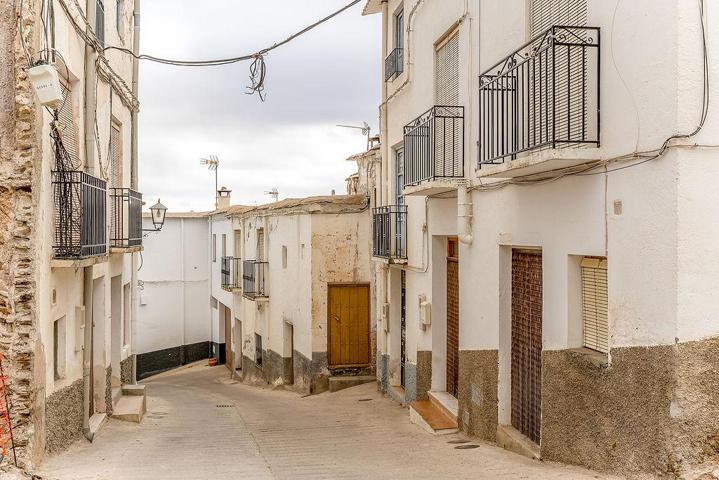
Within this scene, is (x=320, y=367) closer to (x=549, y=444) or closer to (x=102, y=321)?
(x=102, y=321)

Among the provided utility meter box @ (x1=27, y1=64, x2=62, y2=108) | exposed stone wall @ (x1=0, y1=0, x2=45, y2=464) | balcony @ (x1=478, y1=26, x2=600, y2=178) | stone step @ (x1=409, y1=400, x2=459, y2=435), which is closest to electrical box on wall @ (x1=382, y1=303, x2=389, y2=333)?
stone step @ (x1=409, y1=400, x2=459, y2=435)

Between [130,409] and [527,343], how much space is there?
757 cm

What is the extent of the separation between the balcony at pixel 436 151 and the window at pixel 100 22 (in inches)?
201

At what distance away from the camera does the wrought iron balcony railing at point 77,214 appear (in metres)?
8.33

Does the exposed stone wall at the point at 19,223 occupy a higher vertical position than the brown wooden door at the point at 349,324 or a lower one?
higher

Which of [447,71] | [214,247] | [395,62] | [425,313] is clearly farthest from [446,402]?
[214,247]

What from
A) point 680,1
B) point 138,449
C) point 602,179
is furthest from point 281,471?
point 680,1

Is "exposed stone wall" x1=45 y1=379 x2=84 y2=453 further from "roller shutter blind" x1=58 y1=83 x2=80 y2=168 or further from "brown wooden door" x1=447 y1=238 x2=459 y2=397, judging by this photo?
"brown wooden door" x1=447 y1=238 x2=459 y2=397

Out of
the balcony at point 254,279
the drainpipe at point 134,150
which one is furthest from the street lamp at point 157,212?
the balcony at point 254,279

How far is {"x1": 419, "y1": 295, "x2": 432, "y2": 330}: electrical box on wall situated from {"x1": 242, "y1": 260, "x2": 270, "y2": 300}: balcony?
10246 millimetres

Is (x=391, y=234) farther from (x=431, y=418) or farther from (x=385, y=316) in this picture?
(x=431, y=418)

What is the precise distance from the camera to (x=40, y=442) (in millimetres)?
7617

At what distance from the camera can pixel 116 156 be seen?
1398cm

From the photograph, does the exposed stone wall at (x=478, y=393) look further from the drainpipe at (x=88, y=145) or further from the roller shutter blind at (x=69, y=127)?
the roller shutter blind at (x=69, y=127)
